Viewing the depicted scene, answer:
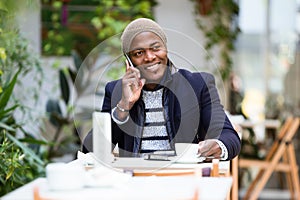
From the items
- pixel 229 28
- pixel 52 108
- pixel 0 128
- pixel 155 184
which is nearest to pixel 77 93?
pixel 0 128

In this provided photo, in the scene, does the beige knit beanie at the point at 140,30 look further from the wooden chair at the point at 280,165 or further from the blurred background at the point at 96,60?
the wooden chair at the point at 280,165

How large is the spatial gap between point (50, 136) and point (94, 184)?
144 inches

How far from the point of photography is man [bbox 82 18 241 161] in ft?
7.06

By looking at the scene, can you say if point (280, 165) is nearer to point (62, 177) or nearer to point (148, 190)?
point (148, 190)

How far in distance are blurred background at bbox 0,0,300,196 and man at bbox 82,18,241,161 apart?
7cm

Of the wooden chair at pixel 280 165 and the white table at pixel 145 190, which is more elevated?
the white table at pixel 145 190

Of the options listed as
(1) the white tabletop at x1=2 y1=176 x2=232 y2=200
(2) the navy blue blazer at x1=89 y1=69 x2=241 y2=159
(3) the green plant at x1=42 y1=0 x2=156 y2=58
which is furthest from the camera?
(3) the green plant at x1=42 y1=0 x2=156 y2=58

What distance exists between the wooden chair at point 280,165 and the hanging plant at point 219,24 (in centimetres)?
74

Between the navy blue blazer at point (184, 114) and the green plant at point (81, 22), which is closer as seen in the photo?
the navy blue blazer at point (184, 114)

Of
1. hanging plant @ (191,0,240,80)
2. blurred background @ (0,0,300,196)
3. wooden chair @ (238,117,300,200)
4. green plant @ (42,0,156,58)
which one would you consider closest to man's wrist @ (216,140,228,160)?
blurred background @ (0,0,300,196)

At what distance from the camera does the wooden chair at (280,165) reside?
514cm

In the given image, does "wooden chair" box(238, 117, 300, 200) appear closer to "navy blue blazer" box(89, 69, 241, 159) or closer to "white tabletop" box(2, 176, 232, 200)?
"navy blue blazer" box(89, 69, 241, 159)

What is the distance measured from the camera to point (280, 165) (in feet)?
18.2

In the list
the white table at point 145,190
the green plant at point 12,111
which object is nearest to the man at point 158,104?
the white table at point 145,190
